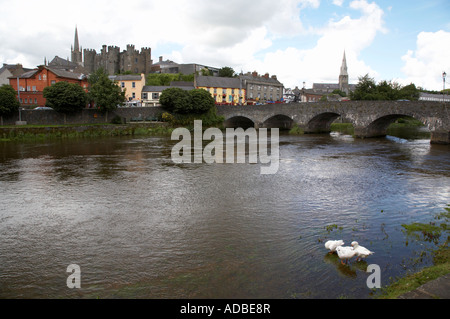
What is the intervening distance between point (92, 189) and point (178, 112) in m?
37.4

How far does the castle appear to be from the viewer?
322ft

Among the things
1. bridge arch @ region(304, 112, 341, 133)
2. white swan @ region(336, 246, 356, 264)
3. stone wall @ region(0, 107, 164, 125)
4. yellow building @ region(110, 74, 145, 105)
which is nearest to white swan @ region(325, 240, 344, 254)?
white swan @ region(336, 246, 356, 264)

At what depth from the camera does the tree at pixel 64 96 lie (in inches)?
1688

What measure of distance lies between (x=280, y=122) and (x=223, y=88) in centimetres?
Result: 2246

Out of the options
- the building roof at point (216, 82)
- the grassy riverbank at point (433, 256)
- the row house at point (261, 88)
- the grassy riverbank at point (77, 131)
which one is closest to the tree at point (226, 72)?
the row house at point (261, 88)

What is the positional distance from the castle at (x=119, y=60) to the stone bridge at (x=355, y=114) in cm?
5354

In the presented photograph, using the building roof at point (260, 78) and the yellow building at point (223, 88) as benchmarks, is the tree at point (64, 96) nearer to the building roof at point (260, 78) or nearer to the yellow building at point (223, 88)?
the yellow building at point (223, 88)

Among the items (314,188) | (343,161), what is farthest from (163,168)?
(343,161)

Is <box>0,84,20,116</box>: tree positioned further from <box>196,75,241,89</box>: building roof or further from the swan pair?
the swan pair

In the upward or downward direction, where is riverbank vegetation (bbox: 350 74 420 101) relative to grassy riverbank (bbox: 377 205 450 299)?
upward

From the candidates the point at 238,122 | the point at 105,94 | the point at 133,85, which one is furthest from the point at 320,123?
the point at 133,85

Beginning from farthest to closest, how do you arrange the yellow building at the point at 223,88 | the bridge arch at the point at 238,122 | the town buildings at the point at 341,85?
the town buildings at the point at 341,85, the yellow building at the point at 223,88, the bridge arch at the point at 238,122

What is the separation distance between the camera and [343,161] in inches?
837
